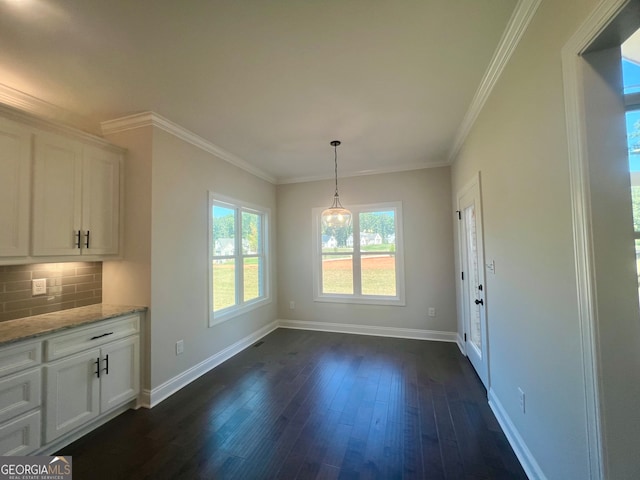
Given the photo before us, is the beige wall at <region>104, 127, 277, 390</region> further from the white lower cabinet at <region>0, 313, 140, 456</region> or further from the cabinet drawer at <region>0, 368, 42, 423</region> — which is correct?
the cabinet drawer at <region>0, 368, 42, 423</region>

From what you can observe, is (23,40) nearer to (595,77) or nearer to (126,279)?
(126,279)

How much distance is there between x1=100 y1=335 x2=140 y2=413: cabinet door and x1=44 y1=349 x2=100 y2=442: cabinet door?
6 cm

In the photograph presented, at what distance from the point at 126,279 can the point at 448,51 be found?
334 cm

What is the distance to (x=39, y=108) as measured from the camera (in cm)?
233

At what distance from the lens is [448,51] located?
1775mm

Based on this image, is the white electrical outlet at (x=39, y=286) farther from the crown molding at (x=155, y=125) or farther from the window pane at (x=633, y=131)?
the window pane at (x=633, y=131)

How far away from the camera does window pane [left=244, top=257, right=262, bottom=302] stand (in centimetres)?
407

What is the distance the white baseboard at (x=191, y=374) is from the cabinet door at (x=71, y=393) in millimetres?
418

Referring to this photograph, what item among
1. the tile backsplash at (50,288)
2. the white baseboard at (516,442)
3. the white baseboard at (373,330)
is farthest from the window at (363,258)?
the tile backsplash at (50,288)

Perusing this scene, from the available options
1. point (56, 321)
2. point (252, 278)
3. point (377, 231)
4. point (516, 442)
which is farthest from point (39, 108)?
point (516, 442)

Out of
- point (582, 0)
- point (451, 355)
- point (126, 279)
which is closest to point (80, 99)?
point (126, 279)

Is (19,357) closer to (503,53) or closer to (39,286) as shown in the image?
(39,286)

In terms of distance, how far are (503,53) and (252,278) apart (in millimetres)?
3907

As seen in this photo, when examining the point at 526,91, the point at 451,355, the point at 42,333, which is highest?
the point at 526,91
